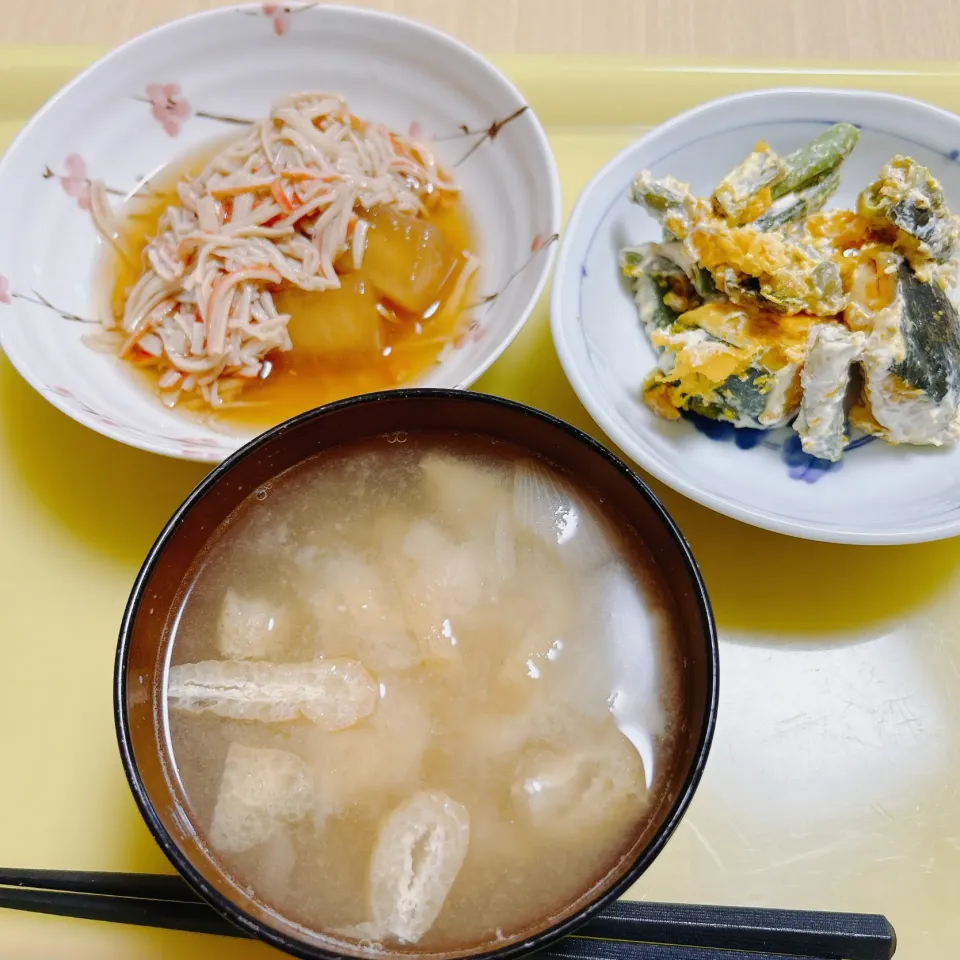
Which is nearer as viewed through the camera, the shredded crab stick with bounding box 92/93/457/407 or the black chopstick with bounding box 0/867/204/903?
the black chopstick with bounding box 0/867/204/903

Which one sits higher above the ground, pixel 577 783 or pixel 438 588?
pixel 438 588

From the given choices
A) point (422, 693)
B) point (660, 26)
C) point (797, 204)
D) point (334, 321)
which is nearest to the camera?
point (422, 693)

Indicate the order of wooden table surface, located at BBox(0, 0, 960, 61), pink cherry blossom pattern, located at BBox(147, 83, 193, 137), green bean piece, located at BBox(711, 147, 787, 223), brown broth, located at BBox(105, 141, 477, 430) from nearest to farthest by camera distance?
green bean piece, located at BBox(711, 147, 787, 223) → brown broth, located at BBox(105, 141, 477, 430) → pink cherry blossom pattern, located at BBox(147, 83, 193, 137) → wooden table surface, located at BBox(0, 0, 960, 61)

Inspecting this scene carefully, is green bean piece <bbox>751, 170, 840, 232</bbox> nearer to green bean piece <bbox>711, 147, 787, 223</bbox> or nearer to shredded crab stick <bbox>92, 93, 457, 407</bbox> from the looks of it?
green bean piece <bbox>711, 147, 787, 223</bbox>

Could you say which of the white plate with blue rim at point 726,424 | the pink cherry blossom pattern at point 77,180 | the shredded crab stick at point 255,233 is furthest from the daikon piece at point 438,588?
the pink cherry blossom pattern at point 77,180

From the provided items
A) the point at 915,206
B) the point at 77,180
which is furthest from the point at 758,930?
the point at 77,180

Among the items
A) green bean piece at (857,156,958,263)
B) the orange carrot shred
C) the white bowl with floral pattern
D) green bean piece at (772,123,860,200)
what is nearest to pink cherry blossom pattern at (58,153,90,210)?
the white bowl with floral pattern

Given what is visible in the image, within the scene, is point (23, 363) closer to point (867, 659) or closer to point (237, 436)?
point (237, 436)

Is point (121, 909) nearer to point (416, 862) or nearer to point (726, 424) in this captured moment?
point (416, 862)
